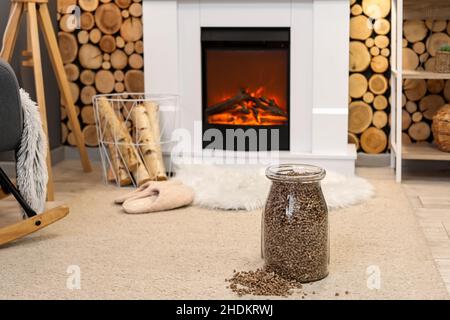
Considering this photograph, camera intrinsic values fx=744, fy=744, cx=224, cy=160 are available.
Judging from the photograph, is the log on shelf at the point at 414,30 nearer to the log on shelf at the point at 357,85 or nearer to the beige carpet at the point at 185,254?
the log on shelf at the point at 357,85

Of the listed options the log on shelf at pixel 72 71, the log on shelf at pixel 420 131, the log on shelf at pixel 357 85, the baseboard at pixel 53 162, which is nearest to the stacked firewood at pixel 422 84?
the log on shelf at pixel 420 131

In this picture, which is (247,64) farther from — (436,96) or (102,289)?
(102,289)

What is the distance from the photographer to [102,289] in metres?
2.11

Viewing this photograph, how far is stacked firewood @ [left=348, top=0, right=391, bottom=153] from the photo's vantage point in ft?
12.3

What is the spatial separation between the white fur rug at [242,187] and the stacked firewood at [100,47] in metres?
0.77

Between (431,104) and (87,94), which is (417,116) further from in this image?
(87,94)

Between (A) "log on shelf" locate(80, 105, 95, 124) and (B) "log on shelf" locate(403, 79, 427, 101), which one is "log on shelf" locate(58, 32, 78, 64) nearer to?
(A) "log on shelf" locate(80, 105, 95, 124)

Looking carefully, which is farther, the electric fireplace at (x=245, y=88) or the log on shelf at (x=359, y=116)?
the log on shelf at (x=359, y=116)

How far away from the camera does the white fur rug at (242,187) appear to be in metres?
3.03

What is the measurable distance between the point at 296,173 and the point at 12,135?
1.00 meters

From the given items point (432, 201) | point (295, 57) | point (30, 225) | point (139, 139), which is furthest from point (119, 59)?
point (432, 201)

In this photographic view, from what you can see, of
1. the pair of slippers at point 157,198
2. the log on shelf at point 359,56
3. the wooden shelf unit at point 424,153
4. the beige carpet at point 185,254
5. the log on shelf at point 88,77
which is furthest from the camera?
the log on shelf at point 88,77

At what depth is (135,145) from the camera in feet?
11.7
